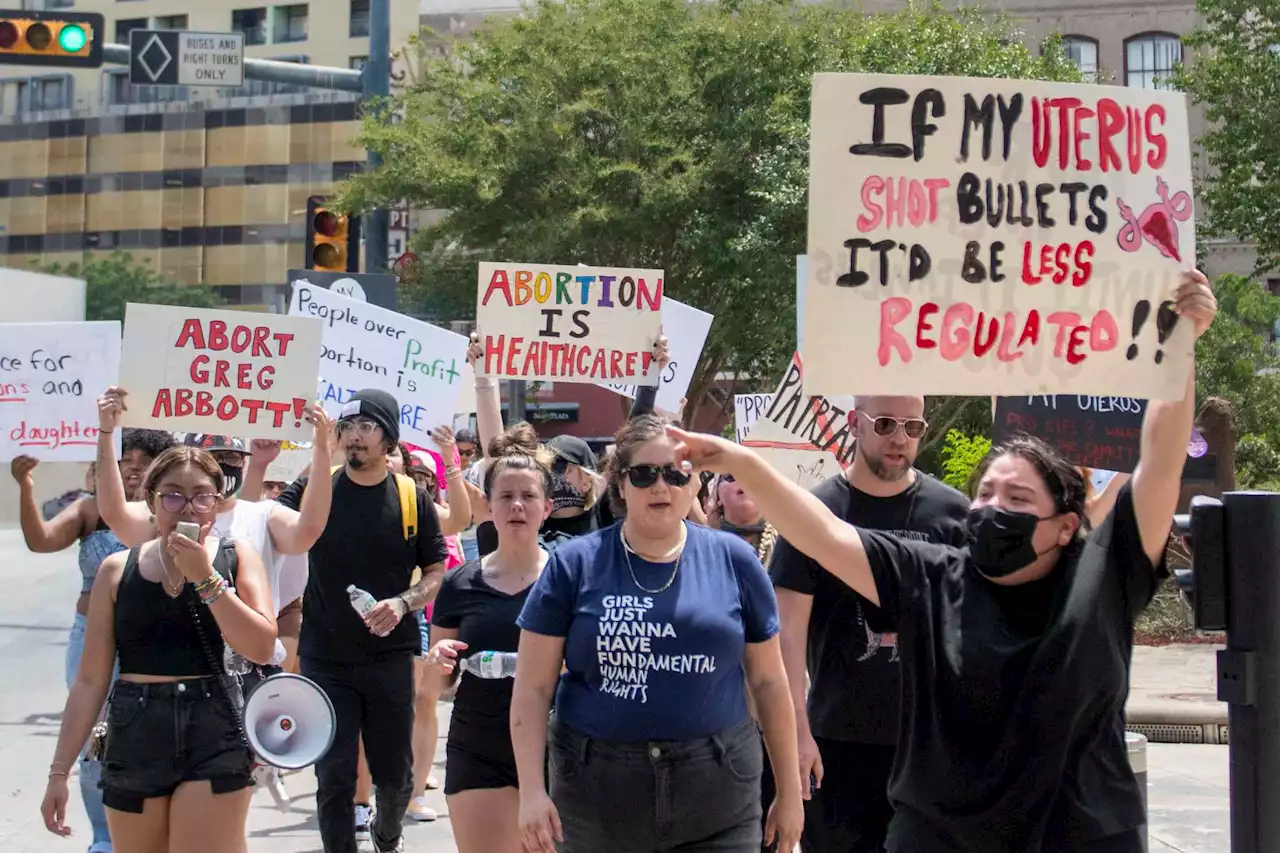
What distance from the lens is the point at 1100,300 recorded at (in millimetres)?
4023

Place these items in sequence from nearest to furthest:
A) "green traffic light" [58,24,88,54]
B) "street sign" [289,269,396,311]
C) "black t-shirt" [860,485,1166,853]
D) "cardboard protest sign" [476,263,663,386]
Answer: "black t-shirt" [860,485,1166,853], "cardboard protest sign" [476,263,663,386], "street sign" [289,269,396,311], "green traffic light" [58,24,88,54]

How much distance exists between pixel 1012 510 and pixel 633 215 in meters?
21.3

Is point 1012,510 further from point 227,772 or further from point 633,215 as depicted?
point 633,215

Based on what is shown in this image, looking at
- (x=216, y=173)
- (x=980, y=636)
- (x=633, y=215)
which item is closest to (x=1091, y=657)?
(x=980, y=636)

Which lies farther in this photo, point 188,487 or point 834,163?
point 188,487

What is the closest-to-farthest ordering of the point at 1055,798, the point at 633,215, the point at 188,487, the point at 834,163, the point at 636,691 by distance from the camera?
the point at 1055,798, the point at 834,163, the point at 636,691, the point at 188,487, the point at 633,215

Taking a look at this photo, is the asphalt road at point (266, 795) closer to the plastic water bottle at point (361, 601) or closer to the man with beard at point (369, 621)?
the man with beard at point (369, 621)

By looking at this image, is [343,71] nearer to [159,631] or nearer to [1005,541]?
[159,631]

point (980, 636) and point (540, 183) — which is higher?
point (540, 183)

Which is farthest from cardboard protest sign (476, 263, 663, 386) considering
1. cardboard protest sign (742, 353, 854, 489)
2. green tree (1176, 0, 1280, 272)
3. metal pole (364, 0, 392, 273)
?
green tree (1176, 0, 1280, 272)

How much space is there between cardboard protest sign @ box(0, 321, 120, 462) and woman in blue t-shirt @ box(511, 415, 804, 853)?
427 centimetres

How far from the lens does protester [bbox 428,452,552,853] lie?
557cm

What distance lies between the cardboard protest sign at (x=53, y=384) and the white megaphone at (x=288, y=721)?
2.88 metres

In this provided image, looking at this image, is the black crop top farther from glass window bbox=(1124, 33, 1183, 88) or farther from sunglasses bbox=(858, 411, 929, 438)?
glass window bbox=(1124, 33, 1183, 88)
